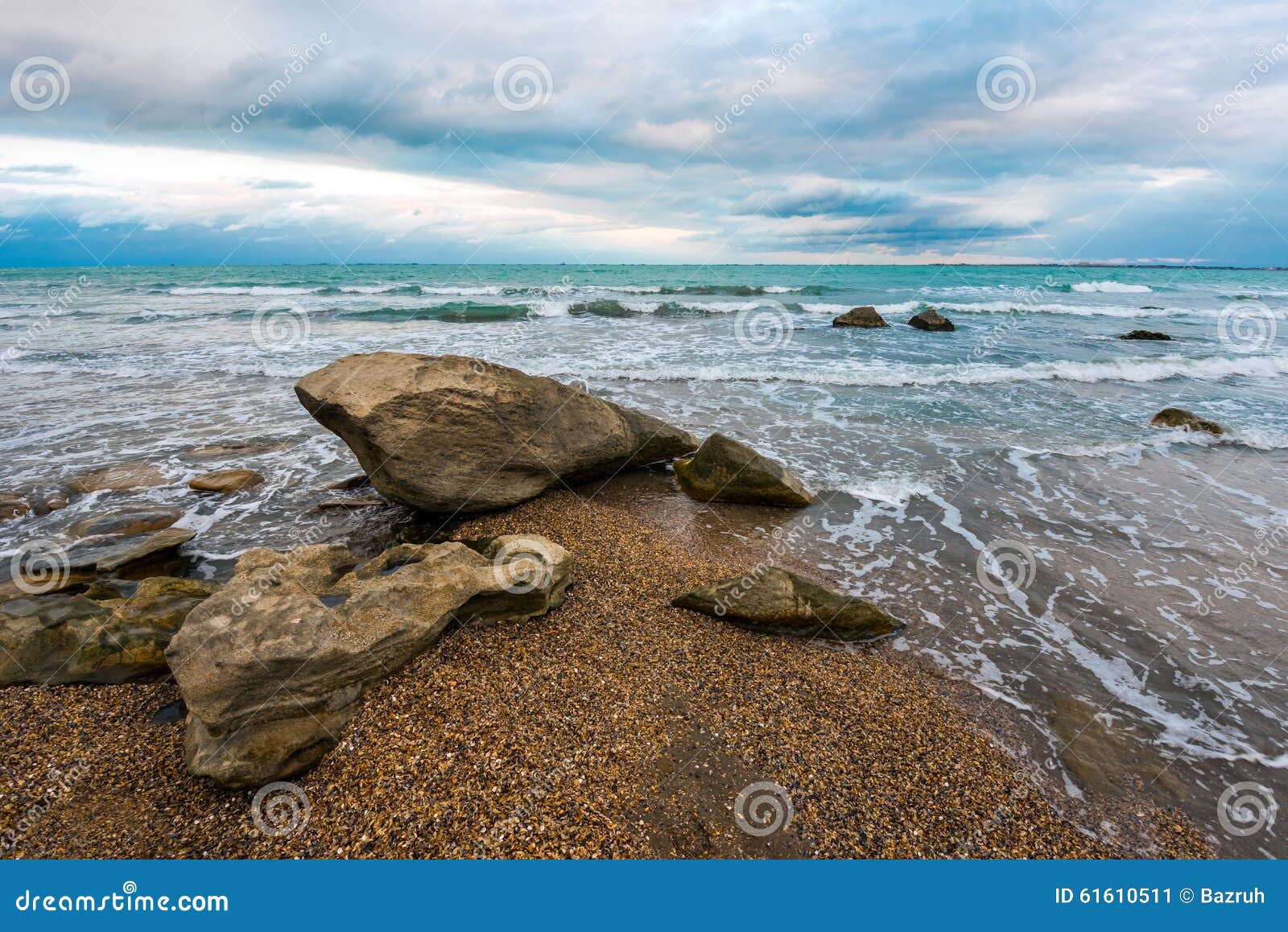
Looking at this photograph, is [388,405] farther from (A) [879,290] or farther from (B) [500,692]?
(A) [879,290]

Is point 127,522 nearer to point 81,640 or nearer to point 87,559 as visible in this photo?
point 87,559

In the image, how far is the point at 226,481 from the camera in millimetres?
8383

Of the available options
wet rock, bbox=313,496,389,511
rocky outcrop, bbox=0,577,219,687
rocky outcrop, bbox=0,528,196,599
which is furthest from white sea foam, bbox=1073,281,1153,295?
rocky outcrop, bbox=0,577,219,687

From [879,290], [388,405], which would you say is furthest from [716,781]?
[879,290]

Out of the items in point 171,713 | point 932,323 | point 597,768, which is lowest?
point 171,713

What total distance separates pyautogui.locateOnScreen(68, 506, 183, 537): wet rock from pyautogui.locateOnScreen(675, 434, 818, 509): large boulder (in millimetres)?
6567

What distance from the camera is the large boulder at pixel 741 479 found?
7867mm

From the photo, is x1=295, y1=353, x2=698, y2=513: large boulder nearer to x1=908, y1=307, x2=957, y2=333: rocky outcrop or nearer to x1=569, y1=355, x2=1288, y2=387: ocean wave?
x1=569, y1=355, x2=1288, y2=387: ocean wave

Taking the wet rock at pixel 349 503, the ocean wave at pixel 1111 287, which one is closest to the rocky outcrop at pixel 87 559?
the wet rock at pixel 349 503

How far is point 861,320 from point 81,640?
1159 inches

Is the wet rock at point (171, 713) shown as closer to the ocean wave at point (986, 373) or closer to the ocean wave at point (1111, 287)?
the ocean wave at point (986, 373)

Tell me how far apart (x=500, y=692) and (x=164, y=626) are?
2.86m

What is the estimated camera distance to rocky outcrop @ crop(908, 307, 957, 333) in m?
27.9

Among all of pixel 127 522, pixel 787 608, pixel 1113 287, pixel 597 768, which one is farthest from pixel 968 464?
pixel 1113 287
